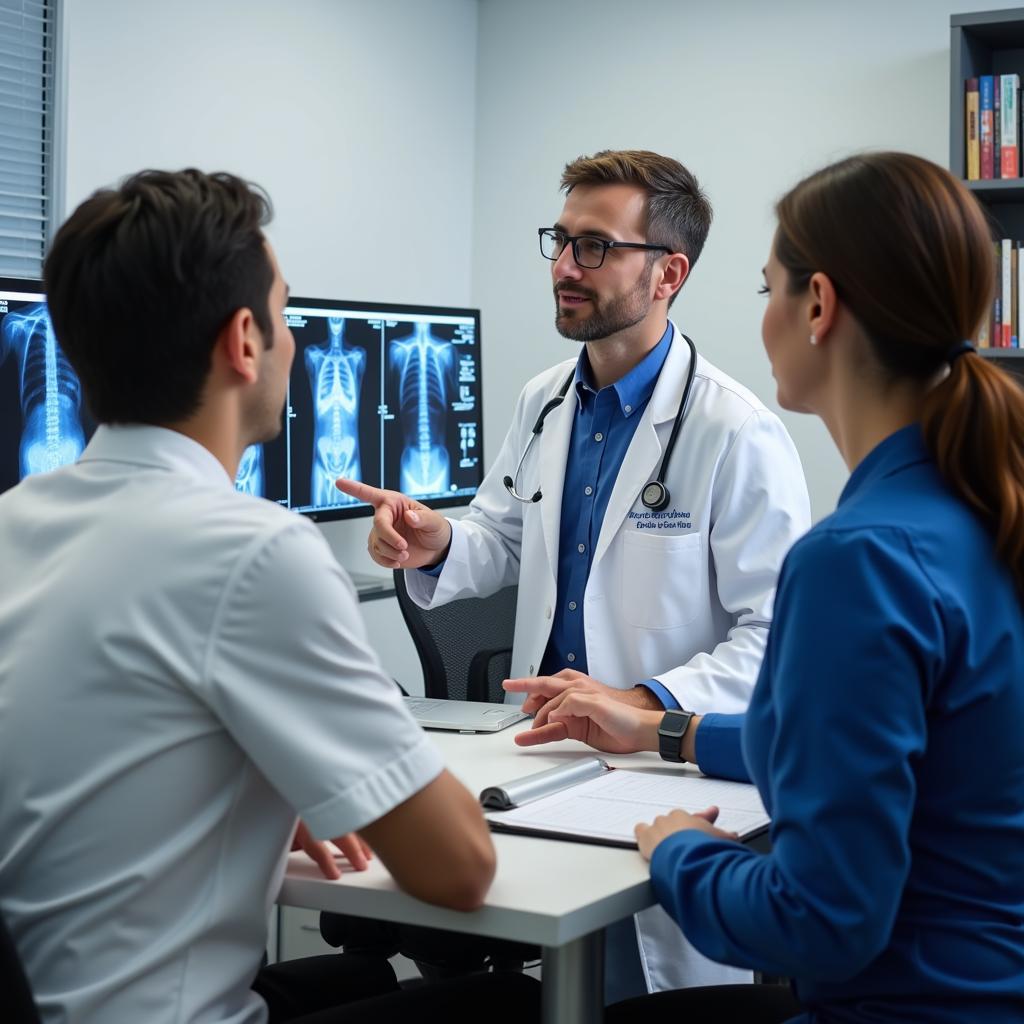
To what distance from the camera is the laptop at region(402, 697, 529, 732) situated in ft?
5.53

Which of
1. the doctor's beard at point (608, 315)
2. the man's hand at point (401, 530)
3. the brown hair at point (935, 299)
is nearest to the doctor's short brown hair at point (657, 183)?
the doctor's beard at point (608, 315)

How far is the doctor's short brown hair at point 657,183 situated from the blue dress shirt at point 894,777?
3.90ft

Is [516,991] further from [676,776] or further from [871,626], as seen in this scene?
[871,626]

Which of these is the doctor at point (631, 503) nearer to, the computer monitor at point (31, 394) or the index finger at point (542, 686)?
the index finger at point (542, 686)

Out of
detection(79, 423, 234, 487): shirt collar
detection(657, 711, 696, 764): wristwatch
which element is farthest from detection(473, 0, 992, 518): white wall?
detection(79, 423, 234, 487): shirt collar

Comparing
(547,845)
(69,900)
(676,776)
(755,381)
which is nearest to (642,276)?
(676,776)

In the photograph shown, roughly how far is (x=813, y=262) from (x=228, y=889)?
690 millimetres

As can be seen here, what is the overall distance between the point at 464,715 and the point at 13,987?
2.86 ft

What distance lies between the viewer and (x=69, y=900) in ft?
3.19

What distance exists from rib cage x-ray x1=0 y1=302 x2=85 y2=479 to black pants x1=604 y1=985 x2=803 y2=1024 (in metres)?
1.34

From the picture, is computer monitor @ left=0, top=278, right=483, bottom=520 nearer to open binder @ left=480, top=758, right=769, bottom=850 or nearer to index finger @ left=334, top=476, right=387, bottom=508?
index finger @ left=334, top=476, right=387, bottom=508

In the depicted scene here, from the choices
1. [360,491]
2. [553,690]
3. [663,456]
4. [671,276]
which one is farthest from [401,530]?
[671,276]

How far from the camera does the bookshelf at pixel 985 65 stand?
317cm

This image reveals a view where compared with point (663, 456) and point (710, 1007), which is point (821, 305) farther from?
point (663, 456)
